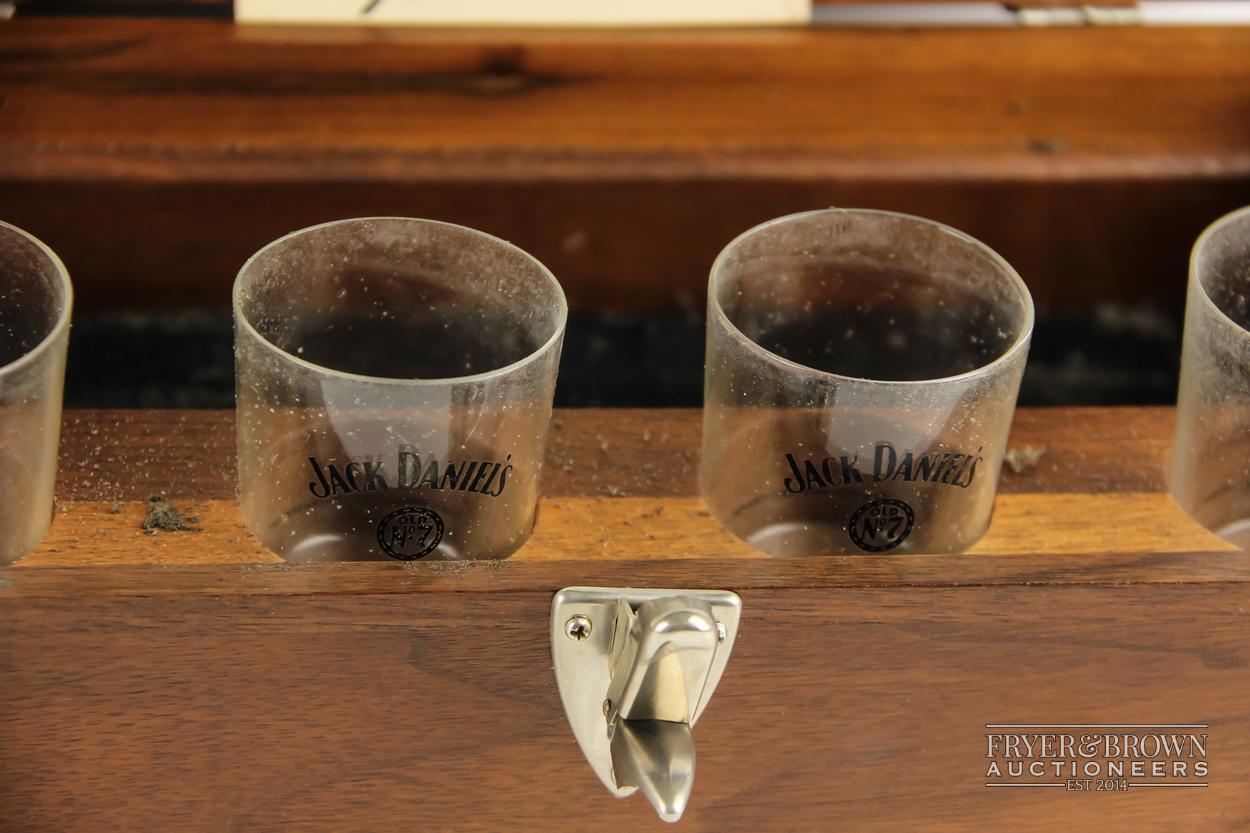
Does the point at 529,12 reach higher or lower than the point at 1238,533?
higher

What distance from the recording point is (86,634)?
0.36m

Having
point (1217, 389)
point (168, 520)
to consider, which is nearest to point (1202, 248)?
point (1217, 389)

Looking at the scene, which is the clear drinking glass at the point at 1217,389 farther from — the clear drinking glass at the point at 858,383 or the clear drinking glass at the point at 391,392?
the clear drinking glass at the point at 391,392

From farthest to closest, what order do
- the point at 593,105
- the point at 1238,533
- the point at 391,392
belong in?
the point at 593,105 → the point at 1238,533 → the point at 391,392

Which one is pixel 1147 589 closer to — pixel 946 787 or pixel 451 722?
pixel 946 787

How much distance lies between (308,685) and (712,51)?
0.38 m

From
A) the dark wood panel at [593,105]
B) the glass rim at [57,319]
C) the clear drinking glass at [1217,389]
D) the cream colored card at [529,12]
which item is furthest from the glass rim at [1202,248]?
the glass rim at [57,319]

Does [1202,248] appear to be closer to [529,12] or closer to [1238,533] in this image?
[1238,533]

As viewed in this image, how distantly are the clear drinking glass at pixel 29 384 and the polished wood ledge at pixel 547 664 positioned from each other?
16mm

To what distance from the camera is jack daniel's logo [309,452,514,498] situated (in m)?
0.38

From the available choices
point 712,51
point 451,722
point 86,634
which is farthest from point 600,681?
point 712,51

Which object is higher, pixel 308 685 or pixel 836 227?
pixel 836 227

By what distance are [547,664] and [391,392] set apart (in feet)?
0.34

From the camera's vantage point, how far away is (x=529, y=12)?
592 millimetres
